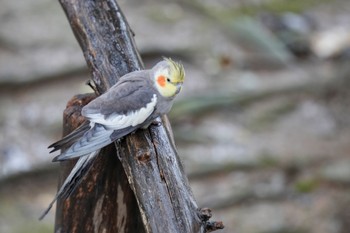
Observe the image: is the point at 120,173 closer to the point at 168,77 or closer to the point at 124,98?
the point at 124,98

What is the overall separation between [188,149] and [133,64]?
3504 millimetres

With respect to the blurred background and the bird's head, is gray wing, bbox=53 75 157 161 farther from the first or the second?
the blurred background

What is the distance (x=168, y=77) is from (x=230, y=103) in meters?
4.38

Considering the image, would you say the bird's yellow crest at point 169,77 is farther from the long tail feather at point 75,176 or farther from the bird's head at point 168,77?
the long tail feather at point 75,176

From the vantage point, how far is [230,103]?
24.3ft

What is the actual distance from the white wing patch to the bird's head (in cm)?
7

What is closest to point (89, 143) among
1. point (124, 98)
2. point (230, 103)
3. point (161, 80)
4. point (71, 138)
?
point (71, 138)

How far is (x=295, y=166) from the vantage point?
6.80m

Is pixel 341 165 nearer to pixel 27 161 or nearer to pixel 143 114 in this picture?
pixel 27 161

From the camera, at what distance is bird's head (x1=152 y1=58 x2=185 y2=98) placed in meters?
3.05

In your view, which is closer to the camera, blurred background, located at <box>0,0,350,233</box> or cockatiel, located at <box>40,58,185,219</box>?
cockatiel, located at <box>40,58,185,219</box>

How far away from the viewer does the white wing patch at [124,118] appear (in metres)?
2.96

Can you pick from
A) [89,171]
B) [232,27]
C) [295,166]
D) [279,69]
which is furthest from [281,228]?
[89,171]

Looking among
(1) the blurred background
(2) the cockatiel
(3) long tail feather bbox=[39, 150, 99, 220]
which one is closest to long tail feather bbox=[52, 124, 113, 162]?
(2) the cockatiel
